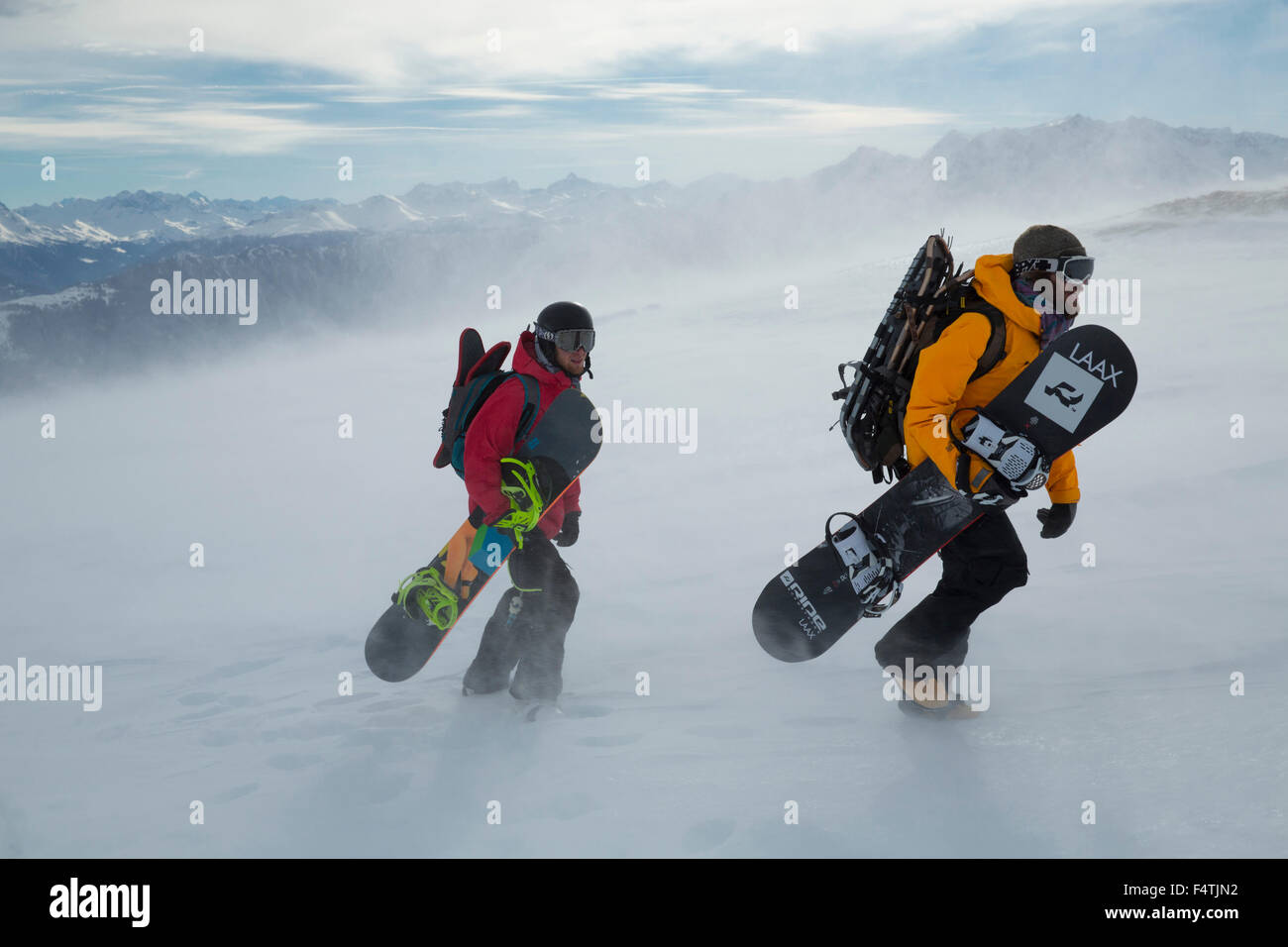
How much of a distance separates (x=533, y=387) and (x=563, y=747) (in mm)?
1562

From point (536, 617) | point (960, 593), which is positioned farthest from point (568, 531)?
point (960, 593)

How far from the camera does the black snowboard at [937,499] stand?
314 cm

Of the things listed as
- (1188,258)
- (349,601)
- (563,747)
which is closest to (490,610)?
(349,601)

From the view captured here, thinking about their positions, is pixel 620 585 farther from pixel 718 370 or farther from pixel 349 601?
pixel 718 370

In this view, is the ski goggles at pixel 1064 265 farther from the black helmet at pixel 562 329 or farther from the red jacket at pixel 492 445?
the red jacket at pixel 492 445

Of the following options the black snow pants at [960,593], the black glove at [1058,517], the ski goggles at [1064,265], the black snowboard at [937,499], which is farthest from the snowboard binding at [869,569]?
the ski goggles at [1064,265]

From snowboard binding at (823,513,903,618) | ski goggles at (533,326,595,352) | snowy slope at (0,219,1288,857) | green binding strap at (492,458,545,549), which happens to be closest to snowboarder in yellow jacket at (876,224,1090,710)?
snowboard binding at (823,513,903,618)

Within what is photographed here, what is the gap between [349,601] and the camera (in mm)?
6602

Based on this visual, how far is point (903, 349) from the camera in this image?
3443 millimetres

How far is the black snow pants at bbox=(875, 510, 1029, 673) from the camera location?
3387mm

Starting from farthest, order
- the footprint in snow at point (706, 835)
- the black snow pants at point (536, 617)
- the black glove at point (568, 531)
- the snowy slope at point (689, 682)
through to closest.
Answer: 1. the black glove at point (568, 531)
2. the black snow pants at point (536, 617)
3. the snowy slope at point (689, 682)
4. the footprint in snow at point (706, 835)

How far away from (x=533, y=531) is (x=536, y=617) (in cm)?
42

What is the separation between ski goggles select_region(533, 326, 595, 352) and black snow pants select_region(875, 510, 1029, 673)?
1.77 metres

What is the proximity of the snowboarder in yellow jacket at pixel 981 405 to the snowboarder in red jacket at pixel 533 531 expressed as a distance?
4.75 ft
